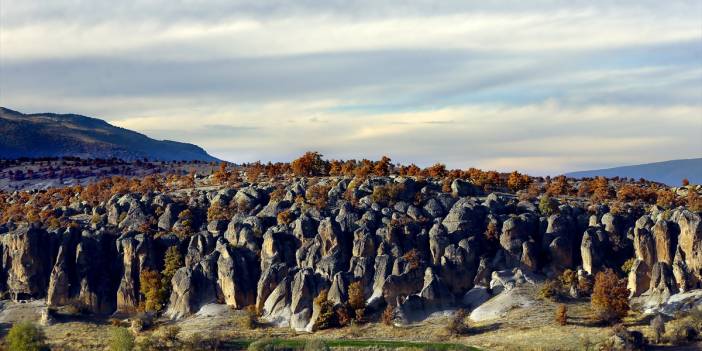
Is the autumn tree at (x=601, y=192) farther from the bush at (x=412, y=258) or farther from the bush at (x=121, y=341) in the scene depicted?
the bush at (x=121, y=341)

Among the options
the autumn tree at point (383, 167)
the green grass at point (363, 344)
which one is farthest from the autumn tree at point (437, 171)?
the green grass at point (363, 344)

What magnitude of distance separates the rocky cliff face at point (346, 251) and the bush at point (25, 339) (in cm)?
1932

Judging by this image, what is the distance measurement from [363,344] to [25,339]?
124 feet

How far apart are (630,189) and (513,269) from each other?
103 feet

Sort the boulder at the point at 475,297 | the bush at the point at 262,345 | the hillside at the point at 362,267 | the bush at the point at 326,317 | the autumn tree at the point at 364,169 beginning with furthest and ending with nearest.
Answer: the autumn tree at the point at 364,169 → the boulder at the point at 475,297 → the bush at the point at 326,317 → the hillside at the point at 362,267 → the bush at the point at 262,345

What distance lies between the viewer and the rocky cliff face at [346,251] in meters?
121

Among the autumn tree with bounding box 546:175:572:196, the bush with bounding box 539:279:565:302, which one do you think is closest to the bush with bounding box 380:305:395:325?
the bush with bounding box 539:279:565:302

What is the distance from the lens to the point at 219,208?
14162cm

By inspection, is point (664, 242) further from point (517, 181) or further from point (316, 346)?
point (316, 346)

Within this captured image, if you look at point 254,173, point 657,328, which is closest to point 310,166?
point 254,173

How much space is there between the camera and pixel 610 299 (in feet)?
365

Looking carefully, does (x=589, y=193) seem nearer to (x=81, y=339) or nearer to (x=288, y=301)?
(x=288, y=301)

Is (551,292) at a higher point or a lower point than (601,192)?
lower

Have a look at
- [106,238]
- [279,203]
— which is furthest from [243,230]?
[106,238]
